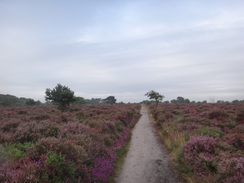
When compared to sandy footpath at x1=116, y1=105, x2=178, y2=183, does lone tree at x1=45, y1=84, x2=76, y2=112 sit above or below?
above

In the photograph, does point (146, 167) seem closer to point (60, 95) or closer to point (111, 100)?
point (60, 95)

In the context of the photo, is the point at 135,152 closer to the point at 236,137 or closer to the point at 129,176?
the point at 129,176

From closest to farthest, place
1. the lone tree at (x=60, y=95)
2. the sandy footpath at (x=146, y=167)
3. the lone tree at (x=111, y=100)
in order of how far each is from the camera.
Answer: the sandy footpath at (x=146, y=167) → the lone tree at (x=60, y=95) → the lone tree at (x=111, y=100)

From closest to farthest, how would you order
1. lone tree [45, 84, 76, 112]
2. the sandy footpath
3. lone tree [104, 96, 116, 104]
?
the sandy footpath → lone tree [45, 84, 76, 112] → lone tree [104, 96, 116, 104]

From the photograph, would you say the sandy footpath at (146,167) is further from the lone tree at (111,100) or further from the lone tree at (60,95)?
the lone tree at (111,100)

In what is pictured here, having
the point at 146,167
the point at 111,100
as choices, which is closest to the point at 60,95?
the point at 146,167

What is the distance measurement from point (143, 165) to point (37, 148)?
5299 mm

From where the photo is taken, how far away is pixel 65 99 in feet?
94.4

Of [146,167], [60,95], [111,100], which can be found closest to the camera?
[146,167]

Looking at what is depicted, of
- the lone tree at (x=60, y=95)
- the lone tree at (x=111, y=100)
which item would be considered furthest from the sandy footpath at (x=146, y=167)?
the lone tree at (x=111, y=100)

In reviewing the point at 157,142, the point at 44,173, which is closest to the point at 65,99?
the point at 157,142

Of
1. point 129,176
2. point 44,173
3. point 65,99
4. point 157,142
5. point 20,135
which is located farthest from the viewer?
point 65,99

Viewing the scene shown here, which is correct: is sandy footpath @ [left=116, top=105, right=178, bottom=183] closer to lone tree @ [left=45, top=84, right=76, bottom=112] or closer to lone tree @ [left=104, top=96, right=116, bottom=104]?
lone tree @ [left=45, top=84, right=76, bottom=112]

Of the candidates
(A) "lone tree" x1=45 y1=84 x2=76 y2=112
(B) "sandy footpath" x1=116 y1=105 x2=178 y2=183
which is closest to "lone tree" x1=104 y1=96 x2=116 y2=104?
(A) "lone tree" x1=45 y1=84 x2=76 y2=112
